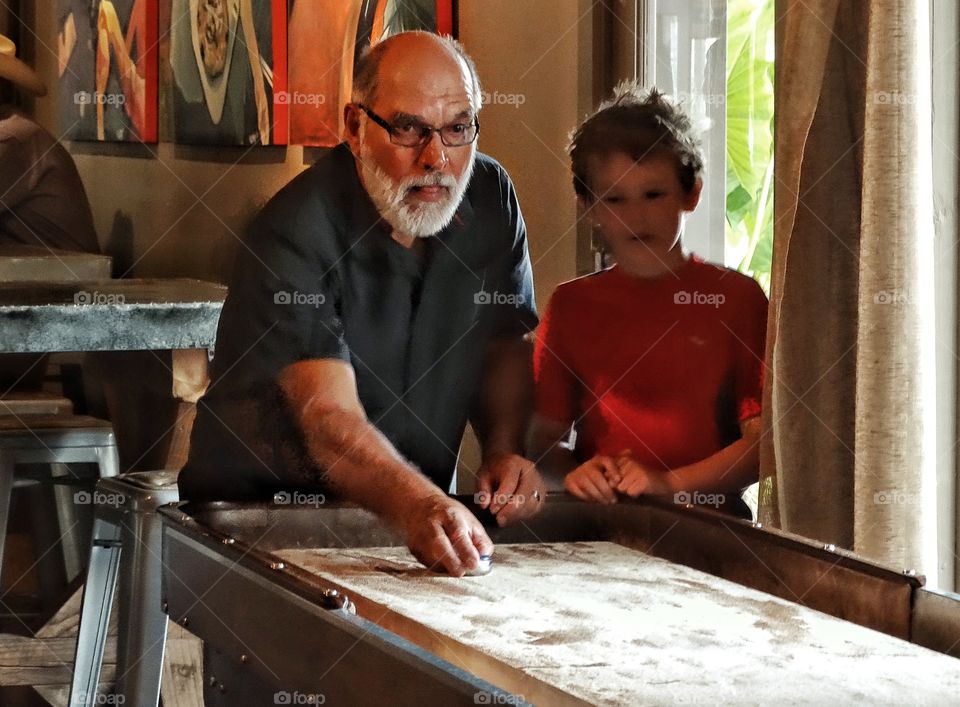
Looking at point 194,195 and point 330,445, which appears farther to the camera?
point 194,195

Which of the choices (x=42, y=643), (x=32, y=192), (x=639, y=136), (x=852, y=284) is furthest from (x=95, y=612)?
(x=32, y=192)

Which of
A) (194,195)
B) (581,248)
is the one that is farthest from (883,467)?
(194,195)

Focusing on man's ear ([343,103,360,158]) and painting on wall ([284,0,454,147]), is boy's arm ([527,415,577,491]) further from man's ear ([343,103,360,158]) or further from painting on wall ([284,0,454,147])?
painting on wall ([284,0,454,147])

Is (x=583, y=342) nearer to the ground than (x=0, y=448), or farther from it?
farther from it

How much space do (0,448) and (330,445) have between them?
47.2 inches

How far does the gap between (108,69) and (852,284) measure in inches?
110

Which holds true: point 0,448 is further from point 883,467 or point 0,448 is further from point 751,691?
point 751,691

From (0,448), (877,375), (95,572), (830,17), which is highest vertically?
(830,17)

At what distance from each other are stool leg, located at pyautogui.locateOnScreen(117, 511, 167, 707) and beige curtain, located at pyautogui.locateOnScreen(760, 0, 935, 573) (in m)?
0.91

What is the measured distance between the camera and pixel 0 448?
266cm

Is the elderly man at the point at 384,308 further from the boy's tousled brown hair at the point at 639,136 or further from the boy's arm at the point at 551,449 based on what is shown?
the boy's tousled brown hair at the point at 639,136

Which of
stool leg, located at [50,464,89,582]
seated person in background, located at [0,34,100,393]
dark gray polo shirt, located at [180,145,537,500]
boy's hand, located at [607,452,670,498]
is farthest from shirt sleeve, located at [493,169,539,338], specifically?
seated person in background, located at [0,34,100,393]

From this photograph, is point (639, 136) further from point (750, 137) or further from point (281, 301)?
point (281, 301)

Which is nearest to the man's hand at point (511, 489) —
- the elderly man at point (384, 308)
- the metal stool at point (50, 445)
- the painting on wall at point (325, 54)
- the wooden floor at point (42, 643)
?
the elderly man at point (384, 308)
